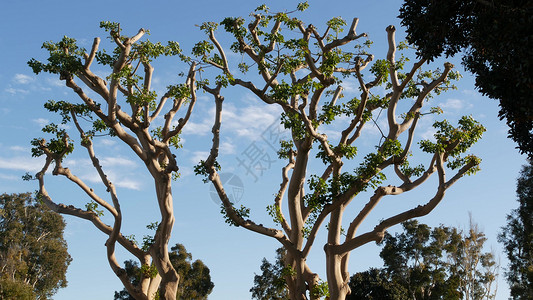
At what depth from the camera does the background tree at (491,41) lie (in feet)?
24.0

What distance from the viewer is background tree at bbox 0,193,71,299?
1640 inches

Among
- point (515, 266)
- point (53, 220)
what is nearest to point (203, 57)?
point (515, 266)

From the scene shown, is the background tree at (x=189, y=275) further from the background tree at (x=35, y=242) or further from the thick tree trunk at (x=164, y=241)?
the thick tree trunk at (x=164, y=241)

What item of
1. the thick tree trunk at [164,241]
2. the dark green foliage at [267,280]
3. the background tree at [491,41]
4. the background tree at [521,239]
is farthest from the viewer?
the dark green foliage at [267,280]

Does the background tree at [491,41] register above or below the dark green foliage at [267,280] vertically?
below

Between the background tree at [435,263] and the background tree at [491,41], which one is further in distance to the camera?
the background tree at [435,263]

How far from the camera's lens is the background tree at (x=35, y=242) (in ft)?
137

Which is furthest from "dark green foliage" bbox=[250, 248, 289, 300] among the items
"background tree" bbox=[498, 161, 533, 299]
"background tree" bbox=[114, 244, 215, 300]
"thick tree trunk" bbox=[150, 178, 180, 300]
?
"thick tree trunk" bbox=[150, 178, 180, 300]

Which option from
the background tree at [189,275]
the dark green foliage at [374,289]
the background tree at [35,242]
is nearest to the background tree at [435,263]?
the dark green foliage at [374,289]

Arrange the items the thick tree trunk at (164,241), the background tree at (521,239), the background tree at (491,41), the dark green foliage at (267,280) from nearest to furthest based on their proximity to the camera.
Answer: the background tree at (491,41), the thick tree trunk at (164,241), the background tree at (521,239), the dark green foliage at (267,280)

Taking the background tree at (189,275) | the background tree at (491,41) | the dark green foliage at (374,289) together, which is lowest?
the background tree at (491,41)

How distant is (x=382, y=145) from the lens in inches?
543

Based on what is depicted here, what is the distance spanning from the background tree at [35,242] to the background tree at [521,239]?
32.4 m

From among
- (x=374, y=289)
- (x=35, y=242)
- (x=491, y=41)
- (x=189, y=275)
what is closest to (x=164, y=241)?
(x=491, y=41)
